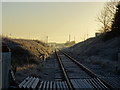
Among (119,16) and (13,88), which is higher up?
(119,16)

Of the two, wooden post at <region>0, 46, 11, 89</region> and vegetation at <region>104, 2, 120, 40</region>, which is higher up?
vegetation at <region>104, 2, 120, 40</region>

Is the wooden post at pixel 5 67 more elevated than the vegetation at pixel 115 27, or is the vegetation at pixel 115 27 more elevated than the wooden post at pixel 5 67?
the vegetation at pixel 115 27

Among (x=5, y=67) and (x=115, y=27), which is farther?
(x=115, y=27)

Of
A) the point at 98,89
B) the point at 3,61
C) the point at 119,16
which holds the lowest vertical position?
the point at 98,89

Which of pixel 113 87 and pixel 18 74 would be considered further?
pixel 18 74

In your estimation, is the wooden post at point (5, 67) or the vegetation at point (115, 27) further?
the vegetation at point (115, 27)

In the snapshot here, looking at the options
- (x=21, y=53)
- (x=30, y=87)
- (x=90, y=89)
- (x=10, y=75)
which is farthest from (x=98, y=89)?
(x=21, y=53)

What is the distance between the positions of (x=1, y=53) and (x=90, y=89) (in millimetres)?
4319

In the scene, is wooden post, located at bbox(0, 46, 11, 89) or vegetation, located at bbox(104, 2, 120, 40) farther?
vegetation, located at bbox(104, 2, 120, 40)

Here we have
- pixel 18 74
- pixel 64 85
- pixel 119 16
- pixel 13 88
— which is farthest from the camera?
pixel 119 16

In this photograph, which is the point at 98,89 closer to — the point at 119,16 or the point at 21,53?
the point at 21,53

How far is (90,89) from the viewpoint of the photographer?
12.8 meters

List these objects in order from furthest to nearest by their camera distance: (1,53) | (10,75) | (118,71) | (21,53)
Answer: (21,53), (118,71), (10,75), (1,53)

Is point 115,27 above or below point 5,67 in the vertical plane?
above
